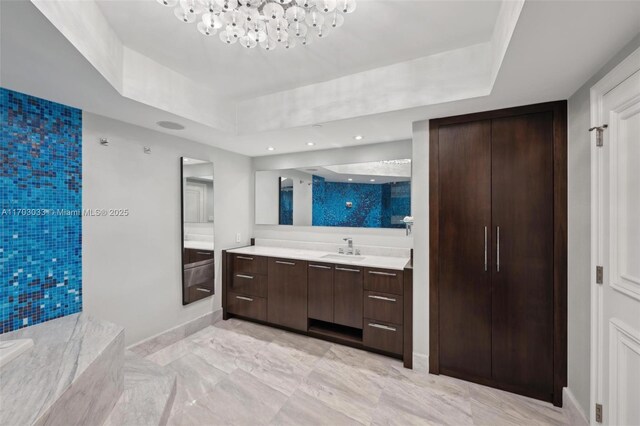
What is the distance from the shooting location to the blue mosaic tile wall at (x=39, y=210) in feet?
6.27

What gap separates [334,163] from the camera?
3.68m

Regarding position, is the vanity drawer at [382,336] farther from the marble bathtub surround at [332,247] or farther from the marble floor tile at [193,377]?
the marble floor tile at [193,377]

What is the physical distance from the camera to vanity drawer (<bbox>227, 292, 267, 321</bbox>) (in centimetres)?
338

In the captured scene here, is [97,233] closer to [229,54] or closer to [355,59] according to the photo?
[229,54]

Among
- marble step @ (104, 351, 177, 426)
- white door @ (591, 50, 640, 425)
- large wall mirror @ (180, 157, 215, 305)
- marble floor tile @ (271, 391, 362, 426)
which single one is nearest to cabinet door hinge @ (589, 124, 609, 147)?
white door @ (591, 50, 640, 425)

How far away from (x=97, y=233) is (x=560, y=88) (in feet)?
12.4

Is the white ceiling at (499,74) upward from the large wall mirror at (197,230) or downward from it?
Answer: upward

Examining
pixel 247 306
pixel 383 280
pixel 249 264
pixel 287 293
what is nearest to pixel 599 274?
pixel 383 280

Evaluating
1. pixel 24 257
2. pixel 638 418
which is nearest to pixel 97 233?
pixel 24 257

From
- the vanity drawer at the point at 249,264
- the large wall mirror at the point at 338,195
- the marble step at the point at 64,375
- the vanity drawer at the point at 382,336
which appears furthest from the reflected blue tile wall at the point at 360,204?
the marble step at the point at 64,375

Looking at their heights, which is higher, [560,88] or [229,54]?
[229,54]

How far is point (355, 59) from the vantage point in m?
2.11

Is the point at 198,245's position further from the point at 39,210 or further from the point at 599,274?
the point at 599,274

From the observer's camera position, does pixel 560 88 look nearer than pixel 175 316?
Yes
